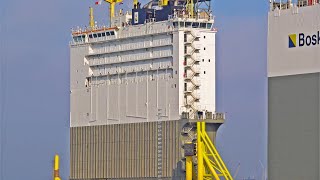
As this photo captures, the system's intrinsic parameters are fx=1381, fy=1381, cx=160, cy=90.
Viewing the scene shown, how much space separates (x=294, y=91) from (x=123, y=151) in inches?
2024

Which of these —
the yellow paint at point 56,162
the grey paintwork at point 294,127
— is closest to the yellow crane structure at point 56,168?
the yellow paint at point 56,162

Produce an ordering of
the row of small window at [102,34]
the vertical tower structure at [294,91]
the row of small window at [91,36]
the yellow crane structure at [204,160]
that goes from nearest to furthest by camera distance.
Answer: the vertical tower structure at [294,91], the yellow crane structure at [204,160], the row of small window at [102,34], the row of small window at [91,36]

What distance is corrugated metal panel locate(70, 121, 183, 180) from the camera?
12206 cm

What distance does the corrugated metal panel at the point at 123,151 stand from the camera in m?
122

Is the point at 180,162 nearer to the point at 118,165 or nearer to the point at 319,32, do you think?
the point at 118,165

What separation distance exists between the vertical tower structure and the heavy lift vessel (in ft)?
127

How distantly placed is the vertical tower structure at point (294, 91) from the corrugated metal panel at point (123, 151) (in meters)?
41.5

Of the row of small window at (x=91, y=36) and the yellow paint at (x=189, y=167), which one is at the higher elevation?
the row of small window at (x=91, y=36)

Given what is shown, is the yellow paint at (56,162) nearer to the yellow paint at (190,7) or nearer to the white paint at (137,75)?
the white paint at (137,75)

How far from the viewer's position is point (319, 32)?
7681 cm

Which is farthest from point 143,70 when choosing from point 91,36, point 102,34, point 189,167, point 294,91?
point 294,91

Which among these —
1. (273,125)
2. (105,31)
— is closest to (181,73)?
(105,31)

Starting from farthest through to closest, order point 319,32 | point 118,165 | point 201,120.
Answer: point 118,165
point 201,120
point 319,32

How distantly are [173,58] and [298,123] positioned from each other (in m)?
43.6
